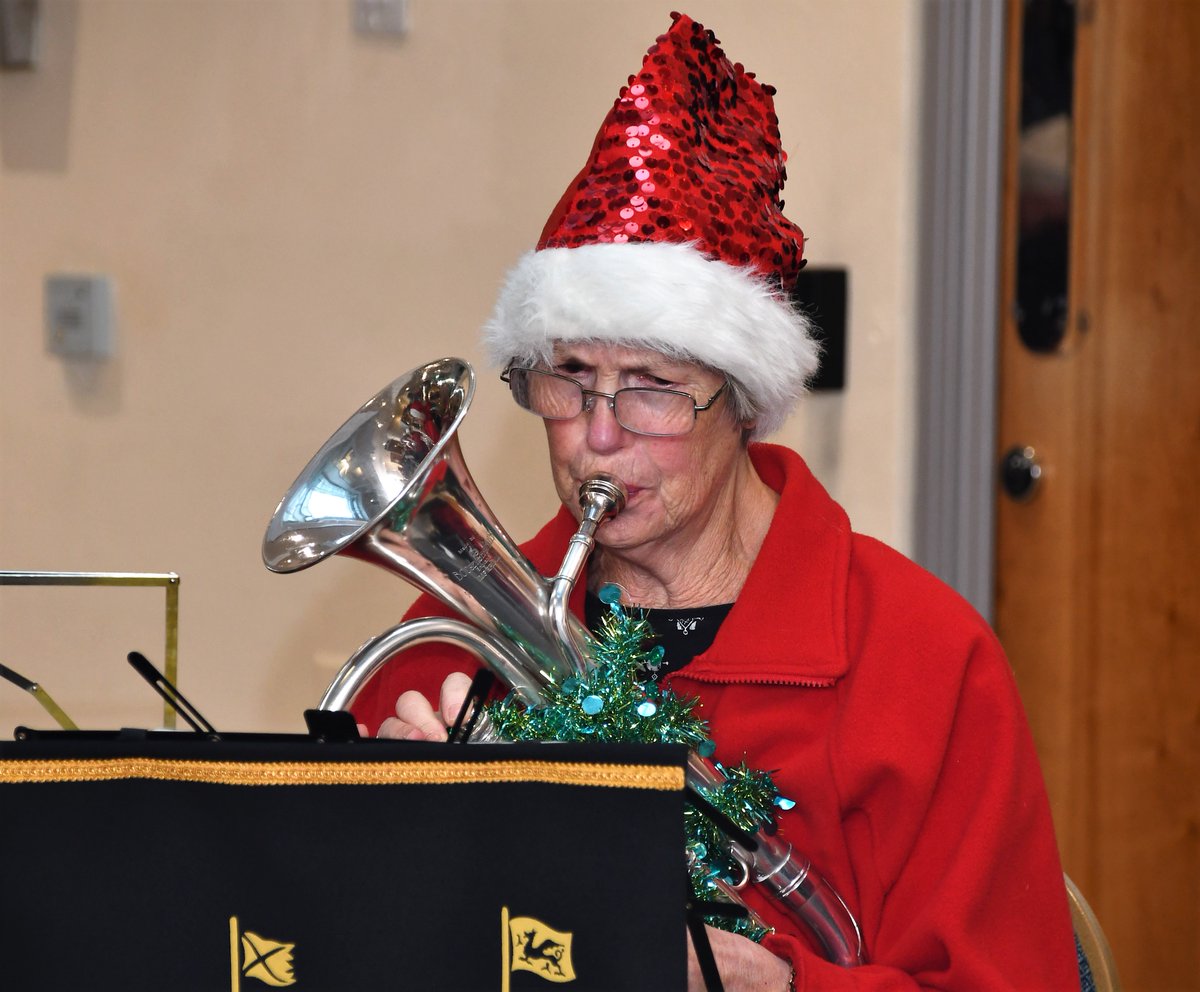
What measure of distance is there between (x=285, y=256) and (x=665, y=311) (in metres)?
1.29

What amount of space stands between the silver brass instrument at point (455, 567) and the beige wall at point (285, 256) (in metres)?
1.10

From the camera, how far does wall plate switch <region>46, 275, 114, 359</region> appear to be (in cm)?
242

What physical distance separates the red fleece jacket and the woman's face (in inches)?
4.7

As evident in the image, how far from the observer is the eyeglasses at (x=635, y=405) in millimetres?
1296

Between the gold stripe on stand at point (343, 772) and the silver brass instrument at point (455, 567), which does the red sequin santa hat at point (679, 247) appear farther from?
the gold stripe on stand at point (343, 772)

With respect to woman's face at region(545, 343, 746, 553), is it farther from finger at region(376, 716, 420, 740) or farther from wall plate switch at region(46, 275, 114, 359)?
wall plate switch at region(46, 275, 114, 359)

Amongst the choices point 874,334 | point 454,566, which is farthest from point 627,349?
point 874,334

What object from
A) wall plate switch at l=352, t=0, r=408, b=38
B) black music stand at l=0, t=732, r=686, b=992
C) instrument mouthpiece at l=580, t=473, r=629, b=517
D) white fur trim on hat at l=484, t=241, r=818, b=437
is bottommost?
black music stand at l=0, t=732, r=686, b=992

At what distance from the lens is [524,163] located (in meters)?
2.32

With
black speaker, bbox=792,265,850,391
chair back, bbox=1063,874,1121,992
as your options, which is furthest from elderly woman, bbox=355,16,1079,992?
black speaker, bbox=792,265,850,391

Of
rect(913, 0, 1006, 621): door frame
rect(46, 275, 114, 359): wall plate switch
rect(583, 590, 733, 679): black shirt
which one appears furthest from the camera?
rect(46, 275, 114, 359): wall plate switch

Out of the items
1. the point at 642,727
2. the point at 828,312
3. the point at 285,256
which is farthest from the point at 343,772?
the point at 285,256

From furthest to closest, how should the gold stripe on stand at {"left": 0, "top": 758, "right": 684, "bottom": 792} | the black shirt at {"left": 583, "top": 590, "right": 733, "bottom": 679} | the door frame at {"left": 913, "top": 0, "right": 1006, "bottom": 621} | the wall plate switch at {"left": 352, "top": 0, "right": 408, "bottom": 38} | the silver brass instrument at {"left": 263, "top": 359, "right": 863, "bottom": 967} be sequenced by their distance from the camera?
the wall plate switch at {"left": 352, "top": 0, "right": 408, "bottom": 38} < the door frame at {"left": 913, "top": 0, "right": 1006, "bottom": 621} < the black shirt at {"left": 583, "top": 590, "right": 733, "bottom": 679} < the silver brass instrument at {"left": 263, "top": 359, "right": 863, "bottom": 967} < the gold stripe on stand at {"left": 0, "top": 758, "right": 684, "bottom": 792}

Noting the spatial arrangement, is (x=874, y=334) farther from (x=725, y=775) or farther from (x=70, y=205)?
(x=70, y=205)
